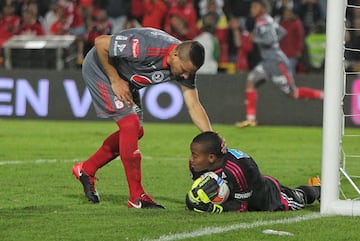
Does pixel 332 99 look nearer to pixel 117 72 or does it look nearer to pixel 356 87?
pixel 117 72

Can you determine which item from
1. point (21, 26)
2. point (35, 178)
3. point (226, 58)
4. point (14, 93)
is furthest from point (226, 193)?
point (21, 26)

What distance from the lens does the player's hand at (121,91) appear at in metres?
8.96

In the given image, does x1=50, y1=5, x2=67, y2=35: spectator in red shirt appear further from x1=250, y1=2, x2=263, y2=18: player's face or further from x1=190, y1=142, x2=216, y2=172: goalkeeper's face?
x1=190, y1=142, x2=216, y2=172: goalkeeper's face

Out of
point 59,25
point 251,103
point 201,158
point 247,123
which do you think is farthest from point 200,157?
Result: point 59,25

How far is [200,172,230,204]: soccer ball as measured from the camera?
821cm

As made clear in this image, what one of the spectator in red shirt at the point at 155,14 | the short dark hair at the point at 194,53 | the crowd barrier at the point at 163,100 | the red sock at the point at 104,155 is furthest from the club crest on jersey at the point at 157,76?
the spectator in red shirt at the point at 155,14

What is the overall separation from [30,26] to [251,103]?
271 inches

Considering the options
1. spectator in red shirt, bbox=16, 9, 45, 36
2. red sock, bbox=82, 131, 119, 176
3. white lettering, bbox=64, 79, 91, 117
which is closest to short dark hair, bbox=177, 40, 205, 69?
red sock, bbox=82, 131, 119, 176

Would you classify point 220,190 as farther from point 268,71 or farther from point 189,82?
point 268,71

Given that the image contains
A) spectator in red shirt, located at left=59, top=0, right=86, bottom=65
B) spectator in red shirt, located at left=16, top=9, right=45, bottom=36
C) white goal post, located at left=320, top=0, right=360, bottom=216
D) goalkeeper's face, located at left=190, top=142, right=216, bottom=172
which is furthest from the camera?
spectator in red shirt, located at left=16, top=9, right=45, bottom=36

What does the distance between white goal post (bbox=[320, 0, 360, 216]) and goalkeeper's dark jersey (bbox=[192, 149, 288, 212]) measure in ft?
1.62

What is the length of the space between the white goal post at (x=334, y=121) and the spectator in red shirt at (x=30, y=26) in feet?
53.5

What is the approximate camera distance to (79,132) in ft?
59.7

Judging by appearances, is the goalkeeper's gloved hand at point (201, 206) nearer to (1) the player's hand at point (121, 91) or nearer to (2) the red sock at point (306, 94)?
(1) the player's hand at point (121, 91)
